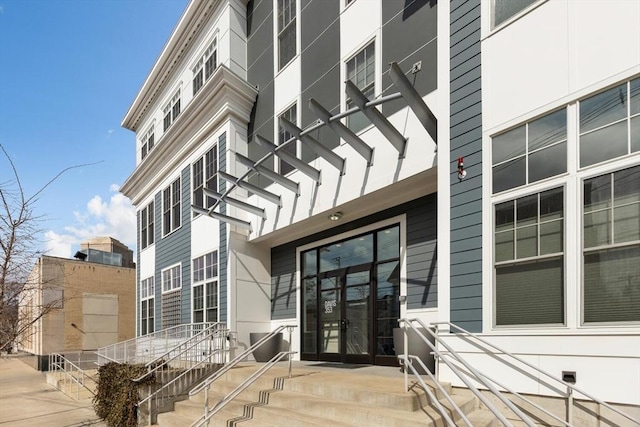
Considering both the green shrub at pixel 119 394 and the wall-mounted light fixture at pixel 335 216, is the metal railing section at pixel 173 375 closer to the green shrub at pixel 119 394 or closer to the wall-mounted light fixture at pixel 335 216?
the green shrub at pixel 119 394

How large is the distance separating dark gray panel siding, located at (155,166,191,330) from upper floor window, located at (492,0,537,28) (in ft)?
34.8

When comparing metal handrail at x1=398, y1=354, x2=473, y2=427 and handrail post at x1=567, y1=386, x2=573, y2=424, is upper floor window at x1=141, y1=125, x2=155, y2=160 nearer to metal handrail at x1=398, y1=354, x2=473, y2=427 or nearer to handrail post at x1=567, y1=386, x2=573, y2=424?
metal handrail at x1=398, y1=354, x2=473, y2=427

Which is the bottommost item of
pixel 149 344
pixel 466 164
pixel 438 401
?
pixel 149 344

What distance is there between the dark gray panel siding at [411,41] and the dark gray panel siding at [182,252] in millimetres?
8246

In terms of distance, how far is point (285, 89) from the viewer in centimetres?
1077

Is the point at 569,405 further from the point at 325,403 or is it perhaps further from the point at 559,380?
the point at 325,403

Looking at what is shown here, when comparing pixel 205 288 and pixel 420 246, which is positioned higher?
pixel 420 246

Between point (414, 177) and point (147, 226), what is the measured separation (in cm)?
1393

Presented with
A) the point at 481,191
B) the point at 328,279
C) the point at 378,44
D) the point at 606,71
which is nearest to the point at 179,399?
the point at 328,279

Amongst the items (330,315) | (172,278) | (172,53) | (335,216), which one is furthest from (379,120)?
(172,53)

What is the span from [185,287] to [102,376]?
470cm

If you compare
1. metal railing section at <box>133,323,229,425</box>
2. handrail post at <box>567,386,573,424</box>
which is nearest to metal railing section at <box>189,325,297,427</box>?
metal railing section at <box>133,323,229,425</box>

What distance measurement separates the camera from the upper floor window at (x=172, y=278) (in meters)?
13.9

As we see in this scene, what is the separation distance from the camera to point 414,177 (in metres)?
6.95
